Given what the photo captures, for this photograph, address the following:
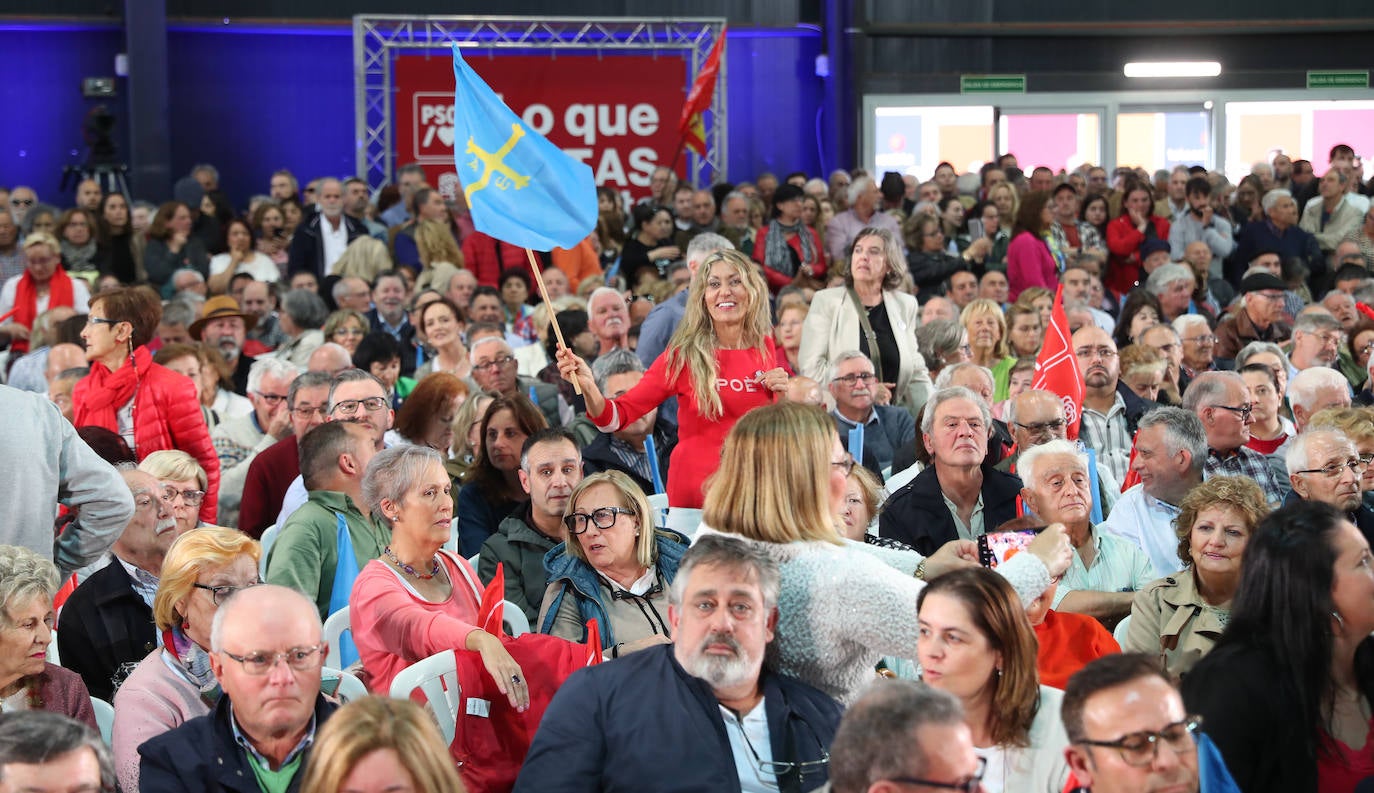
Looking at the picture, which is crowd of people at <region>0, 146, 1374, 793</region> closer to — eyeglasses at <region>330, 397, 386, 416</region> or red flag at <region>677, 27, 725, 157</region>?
eyeglasses at <region>330, 397, 386, 416</region>

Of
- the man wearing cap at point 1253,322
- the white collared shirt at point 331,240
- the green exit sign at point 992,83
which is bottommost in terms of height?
the man wearing cap at point 1253,322

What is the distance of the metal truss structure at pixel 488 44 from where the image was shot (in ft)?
50.8

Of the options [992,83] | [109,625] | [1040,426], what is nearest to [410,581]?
[109,625]

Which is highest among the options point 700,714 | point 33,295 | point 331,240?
point 331,240

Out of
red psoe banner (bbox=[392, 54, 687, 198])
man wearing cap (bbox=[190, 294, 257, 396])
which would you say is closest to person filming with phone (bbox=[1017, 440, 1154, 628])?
man wearing cap (bbox=[190, 294, 257, 396])

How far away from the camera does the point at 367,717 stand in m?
2.94

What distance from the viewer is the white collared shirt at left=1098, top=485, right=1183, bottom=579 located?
18.7 ft

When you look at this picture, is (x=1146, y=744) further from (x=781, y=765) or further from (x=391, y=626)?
(x=391, y=626)

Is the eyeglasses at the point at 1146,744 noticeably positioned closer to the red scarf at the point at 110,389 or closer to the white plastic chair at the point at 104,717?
the white plastic chair at the point at 104,717

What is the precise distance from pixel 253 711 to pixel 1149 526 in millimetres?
3519

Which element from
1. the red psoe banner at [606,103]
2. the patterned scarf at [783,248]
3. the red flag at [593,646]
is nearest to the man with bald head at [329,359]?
the red flag at [593,646]

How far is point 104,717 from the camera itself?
398 centimetres

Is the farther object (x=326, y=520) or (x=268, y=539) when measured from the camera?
(x=268, y=539)

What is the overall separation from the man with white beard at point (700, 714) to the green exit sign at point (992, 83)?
15.9 m
